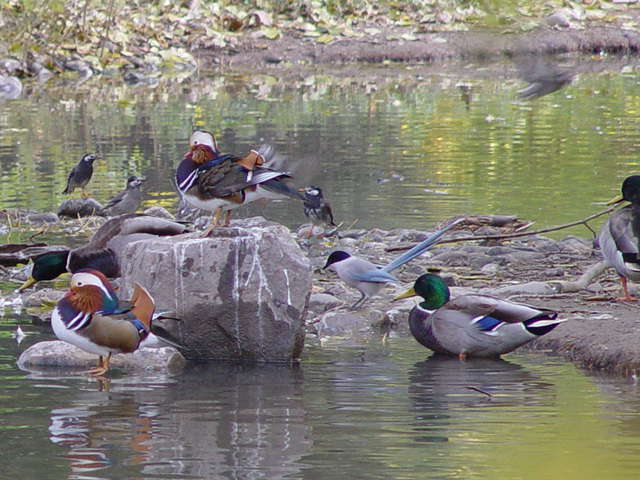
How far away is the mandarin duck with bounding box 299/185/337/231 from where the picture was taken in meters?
12.0

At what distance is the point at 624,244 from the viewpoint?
355 inches

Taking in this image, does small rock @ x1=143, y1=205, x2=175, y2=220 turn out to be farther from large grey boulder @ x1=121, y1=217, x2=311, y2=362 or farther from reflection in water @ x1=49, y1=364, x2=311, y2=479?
reflection in water @ x1=49, y1=364, x2=311, y2=479

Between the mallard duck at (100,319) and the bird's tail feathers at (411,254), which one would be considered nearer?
the mallard duck at (100,319)

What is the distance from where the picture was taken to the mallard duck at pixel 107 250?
9.40m

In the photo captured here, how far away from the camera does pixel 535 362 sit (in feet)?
26.8

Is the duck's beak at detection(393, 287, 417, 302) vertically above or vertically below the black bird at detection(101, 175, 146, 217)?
below

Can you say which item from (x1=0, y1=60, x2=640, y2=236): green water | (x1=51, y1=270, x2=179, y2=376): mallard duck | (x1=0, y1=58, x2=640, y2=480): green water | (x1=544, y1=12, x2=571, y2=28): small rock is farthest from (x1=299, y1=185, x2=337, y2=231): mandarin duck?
(x1=51, y1=270, x2=179, y2=376): mallard duck

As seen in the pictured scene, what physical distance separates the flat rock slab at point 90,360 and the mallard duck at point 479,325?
155cm

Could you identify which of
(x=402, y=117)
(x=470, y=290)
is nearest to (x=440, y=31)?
(x=402, y=117)

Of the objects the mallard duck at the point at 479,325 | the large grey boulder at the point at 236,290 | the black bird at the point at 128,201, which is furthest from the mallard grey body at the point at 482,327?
the black bird at the point at 128,201

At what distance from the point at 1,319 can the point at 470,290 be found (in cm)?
329

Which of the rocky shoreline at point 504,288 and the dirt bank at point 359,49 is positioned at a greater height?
the dirt bank at point 359,49

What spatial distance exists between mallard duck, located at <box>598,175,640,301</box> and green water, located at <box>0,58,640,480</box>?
1.12m

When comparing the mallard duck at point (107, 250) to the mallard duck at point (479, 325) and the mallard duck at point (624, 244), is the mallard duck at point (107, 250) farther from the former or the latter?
the mallard duck at point (624, 244)
